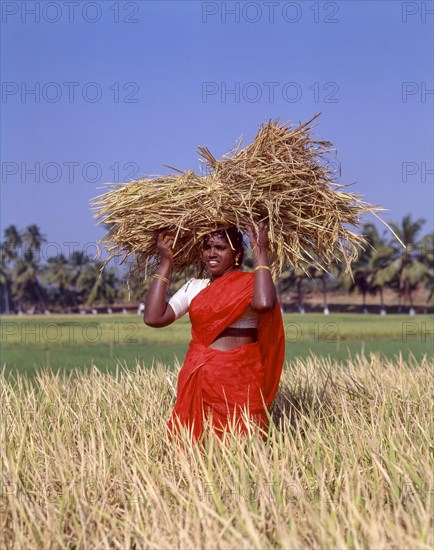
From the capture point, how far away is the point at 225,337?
13.4 feet

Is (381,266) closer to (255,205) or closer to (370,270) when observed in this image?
(370,270)

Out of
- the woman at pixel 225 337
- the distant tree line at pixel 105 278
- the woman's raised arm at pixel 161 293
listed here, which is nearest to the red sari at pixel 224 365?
the woman at pixel 225 337

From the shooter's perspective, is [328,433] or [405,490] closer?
[405,490]

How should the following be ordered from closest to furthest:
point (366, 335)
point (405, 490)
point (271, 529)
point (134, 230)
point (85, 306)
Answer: point (271, 529) → point (405, 490) → point (134, 230) → point (366, 335) → point (85, 306)

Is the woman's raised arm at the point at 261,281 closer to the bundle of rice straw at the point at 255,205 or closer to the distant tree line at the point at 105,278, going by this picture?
the bundle of rice straw at the point at 255,205

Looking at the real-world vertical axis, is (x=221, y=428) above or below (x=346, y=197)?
below

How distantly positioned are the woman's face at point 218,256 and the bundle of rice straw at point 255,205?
7 centimetres

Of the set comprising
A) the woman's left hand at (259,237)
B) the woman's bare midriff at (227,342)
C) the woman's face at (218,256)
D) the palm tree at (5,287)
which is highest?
the woman's left hand at (259,237)

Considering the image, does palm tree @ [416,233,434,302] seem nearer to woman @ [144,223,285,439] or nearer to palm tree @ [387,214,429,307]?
palm tree @ [387,214,429,307]

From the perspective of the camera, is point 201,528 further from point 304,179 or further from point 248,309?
point 304,179

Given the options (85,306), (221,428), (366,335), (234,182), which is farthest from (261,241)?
(85,306)

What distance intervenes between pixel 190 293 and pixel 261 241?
0.51 meters

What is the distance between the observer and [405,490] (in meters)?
3.31

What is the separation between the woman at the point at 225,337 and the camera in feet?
13.1
